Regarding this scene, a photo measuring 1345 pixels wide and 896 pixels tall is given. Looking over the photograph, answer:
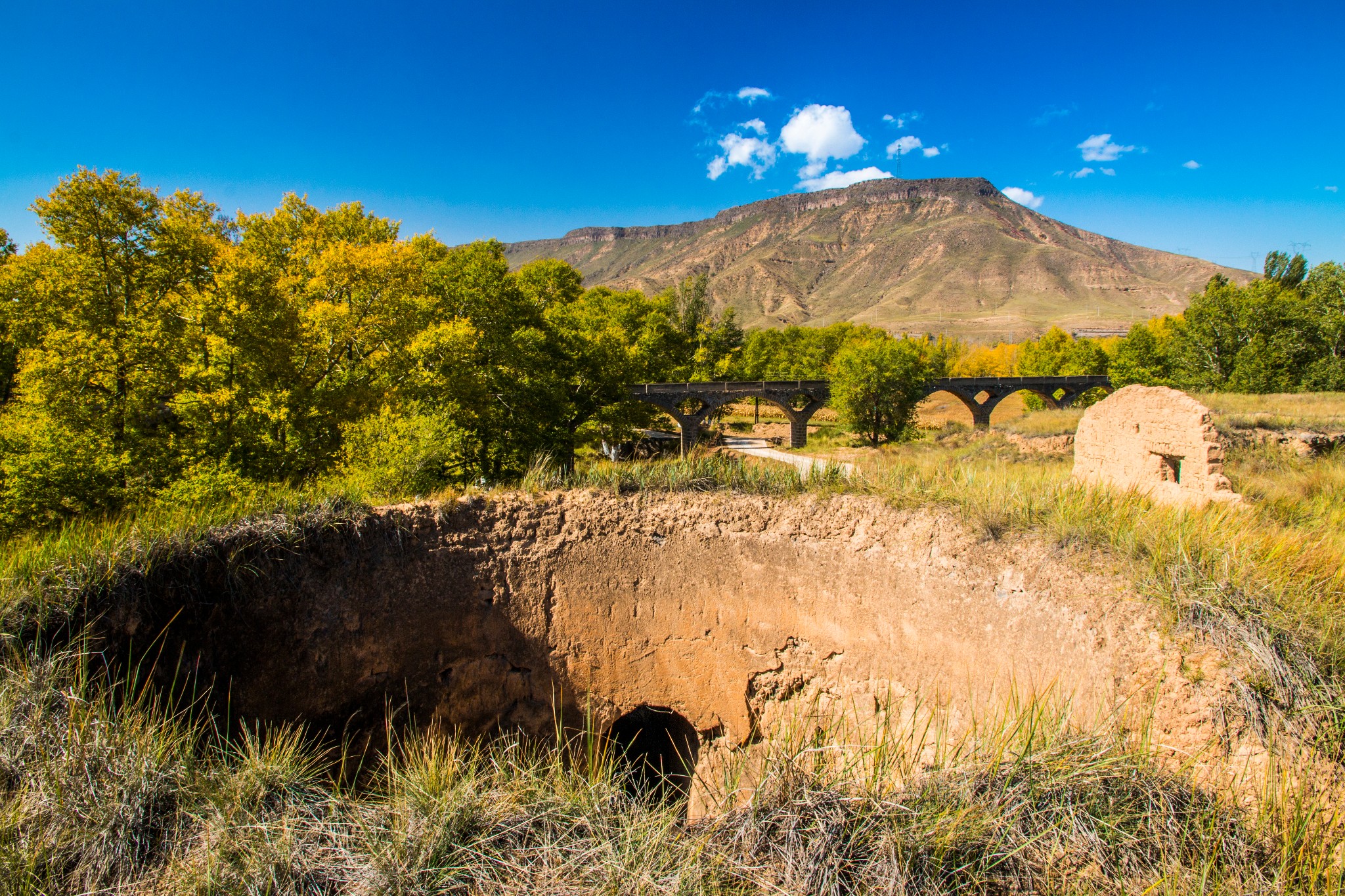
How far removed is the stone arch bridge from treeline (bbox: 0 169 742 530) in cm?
1655

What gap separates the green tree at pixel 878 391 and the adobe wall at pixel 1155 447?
2803cm

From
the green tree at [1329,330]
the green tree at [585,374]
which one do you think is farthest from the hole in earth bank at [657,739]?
the green tree at [1329,330]

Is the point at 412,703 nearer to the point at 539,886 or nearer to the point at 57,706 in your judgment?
the point at 57,706

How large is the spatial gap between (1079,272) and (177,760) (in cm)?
20152

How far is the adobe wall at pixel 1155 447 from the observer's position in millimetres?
9203

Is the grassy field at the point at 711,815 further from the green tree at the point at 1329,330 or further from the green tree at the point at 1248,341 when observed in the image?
the green tree at the point at 1329,330

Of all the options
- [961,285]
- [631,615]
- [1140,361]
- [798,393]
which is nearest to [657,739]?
[631,615]

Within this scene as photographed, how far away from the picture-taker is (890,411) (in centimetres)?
4012

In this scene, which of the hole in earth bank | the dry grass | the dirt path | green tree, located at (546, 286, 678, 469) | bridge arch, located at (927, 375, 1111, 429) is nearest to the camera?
the hole in earth bank

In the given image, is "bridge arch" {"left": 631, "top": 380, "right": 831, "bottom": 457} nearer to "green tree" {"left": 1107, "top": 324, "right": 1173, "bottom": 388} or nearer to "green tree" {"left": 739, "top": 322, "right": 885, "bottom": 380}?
"green tree" {"left": 739, "top": 322, "right": 885, "bottom": 380}

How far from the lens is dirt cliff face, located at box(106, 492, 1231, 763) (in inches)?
271

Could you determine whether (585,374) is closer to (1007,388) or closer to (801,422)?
(801,422)

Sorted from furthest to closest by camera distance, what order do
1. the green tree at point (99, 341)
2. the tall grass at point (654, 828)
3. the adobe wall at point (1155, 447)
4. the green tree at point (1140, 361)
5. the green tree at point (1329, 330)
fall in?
the green tree at point (1140, 361)
the green tree at point (1329, 330)
the green tree at point (99, 341)
the adobe wall at point (1155, 447)
the tall grass at point (654, 828)

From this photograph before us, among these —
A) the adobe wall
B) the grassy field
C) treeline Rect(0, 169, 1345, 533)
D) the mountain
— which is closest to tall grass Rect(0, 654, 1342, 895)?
the grassy field
